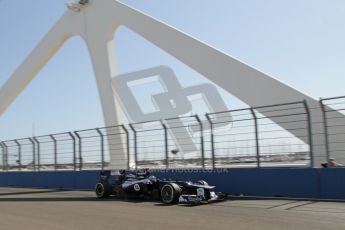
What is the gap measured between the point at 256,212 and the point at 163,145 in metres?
5.96

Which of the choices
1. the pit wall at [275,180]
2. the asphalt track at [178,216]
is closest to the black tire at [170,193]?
the asphalt track at [178,216]

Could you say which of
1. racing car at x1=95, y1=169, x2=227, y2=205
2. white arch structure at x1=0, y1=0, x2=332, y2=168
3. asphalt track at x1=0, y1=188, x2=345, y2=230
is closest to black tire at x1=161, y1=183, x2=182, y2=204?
racing car at x1=95, y1=169, x2=227, y2=205

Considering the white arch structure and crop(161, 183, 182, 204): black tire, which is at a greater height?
the white arch structure

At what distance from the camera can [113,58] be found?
27359mm

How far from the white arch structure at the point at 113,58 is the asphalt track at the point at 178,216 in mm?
2922

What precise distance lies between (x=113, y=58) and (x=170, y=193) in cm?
1670

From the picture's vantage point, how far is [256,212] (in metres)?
9.60

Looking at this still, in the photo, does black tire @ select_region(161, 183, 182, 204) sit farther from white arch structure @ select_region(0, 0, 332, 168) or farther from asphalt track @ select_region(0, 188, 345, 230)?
white arch structure @ select_region(0, 0, 332, 168)

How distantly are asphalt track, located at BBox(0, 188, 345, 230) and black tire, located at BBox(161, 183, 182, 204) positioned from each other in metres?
0.23

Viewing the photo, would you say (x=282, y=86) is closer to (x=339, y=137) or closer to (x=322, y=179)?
(x=339, y=137)

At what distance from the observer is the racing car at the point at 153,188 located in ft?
37.6

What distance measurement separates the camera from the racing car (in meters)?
11.5

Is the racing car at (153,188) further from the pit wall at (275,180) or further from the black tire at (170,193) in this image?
the pit wall at (275,180)

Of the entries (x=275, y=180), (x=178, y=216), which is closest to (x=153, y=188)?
(x=275, y=180)
